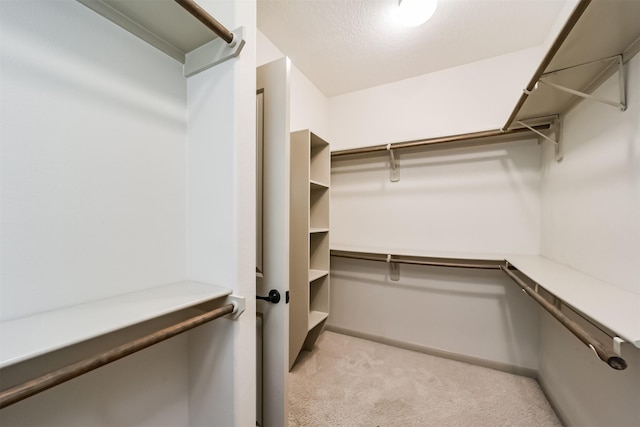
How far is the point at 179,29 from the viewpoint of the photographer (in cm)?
89

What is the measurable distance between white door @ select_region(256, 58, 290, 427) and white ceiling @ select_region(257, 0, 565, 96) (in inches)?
29.0

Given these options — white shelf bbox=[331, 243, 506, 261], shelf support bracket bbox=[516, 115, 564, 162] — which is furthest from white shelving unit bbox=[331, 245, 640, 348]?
shelf support bracket bbox=[516, 115, 564, 162]

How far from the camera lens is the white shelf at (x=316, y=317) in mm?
1929

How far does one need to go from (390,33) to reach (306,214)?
56.8 inches

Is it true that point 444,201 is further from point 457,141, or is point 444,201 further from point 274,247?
point 274,247

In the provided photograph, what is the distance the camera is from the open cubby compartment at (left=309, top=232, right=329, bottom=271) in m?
2.18

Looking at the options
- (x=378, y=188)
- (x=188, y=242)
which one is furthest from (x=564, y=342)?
(x=188, y=242)

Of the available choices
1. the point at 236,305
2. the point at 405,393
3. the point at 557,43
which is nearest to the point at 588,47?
the point at 557,43

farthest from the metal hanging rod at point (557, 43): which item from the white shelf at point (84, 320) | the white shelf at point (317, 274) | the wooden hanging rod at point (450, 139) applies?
the white shelf at point (317, 274)

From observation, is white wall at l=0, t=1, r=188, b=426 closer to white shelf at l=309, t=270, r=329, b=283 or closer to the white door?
the white door

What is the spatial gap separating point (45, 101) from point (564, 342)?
2621 mm

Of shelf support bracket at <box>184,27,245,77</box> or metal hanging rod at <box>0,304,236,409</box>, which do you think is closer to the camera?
metal hanging rod at <box>0,304,236,409</box>

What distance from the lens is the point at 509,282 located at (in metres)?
1.96

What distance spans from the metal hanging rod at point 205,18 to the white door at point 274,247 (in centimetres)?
39
